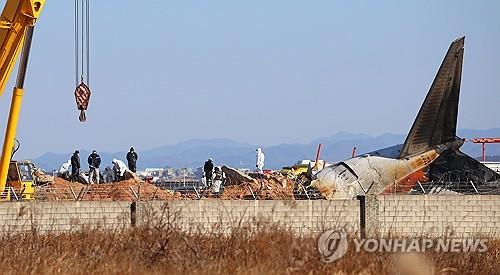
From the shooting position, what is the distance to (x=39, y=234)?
30500 mm

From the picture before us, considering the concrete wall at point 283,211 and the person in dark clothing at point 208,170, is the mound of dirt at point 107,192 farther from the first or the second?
the person in dark clothing at point 208,170

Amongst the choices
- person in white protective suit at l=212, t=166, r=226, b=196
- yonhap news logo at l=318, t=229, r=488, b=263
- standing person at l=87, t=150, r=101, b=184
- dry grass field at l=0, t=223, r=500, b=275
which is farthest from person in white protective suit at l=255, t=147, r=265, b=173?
dry grass field at l=0, t=223, r=500, b=275

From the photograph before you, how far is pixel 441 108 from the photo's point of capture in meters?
50.9

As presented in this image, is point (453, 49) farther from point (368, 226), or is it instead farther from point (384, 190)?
point (368, 226)

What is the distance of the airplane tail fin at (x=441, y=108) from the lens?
167ft

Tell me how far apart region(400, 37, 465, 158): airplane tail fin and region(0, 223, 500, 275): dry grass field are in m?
21.8

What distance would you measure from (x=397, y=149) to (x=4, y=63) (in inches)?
794

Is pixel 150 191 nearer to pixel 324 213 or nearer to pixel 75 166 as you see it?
pixel 75 166

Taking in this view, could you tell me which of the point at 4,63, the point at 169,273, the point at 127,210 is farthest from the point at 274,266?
the point at 4,63

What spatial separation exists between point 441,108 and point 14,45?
21.4m

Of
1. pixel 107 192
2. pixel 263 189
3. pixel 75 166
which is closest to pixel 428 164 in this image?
pixel 263 189

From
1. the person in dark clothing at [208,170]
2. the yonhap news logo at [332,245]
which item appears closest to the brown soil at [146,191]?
the person in dark clothing at [208,170]

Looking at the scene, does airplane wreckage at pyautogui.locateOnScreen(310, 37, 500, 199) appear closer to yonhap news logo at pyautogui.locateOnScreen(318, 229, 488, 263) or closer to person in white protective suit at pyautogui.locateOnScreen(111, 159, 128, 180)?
person in white protective suit at pyautogui.locateOnScreen(111, 159, 128, 180)

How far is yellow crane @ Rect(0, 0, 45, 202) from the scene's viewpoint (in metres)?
38.5
